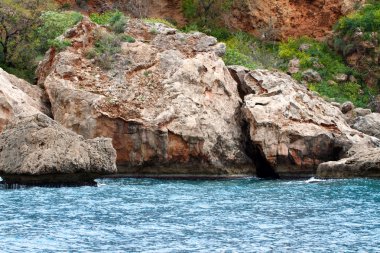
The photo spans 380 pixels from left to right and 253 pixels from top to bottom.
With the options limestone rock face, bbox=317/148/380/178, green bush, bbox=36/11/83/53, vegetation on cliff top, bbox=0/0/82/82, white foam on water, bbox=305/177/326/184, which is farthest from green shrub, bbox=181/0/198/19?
limestone rock face, bbox=317/148/380/178

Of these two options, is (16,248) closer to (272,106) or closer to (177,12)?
(272,106)

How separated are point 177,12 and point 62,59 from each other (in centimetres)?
2066

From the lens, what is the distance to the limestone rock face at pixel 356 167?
3133 centimetres

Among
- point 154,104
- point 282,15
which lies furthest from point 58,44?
point 282,15

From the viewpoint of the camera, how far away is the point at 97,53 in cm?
3612

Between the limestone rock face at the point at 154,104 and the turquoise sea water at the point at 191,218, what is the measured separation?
161 inches

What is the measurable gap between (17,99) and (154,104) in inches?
222

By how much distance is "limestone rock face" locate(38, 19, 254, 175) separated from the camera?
32938mm

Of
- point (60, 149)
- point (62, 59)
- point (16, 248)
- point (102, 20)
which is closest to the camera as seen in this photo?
point (16, 248)

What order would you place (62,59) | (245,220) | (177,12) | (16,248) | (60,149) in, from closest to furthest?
(16,248) → (245,220) → (60,149) → (62,59) → (177,12)

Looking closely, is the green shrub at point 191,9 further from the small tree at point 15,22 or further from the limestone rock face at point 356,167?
the limestone rock face at point 356,167

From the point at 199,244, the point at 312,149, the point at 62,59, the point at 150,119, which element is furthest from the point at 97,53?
the point at 199,244

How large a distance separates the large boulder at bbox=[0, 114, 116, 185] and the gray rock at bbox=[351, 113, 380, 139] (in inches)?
579

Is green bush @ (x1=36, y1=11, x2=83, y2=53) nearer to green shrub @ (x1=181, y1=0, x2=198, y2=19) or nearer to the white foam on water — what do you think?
green shrub @ (x1=181, y1=0, x2=198, y2=19)
